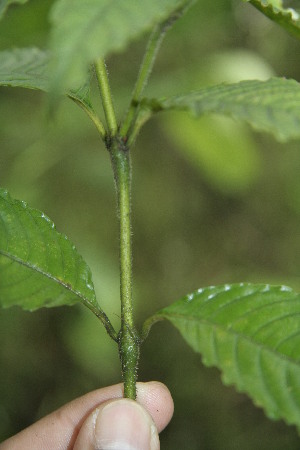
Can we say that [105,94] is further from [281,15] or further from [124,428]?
[124,428]

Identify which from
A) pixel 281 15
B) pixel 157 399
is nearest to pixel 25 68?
pixel 281 15

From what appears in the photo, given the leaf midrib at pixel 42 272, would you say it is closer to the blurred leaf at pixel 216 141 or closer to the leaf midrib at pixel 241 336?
the leaf midrib at pixel 241 336

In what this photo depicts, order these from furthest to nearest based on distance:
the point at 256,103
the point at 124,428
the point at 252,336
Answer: the point at 124,428
the point at 252,336
the point at 256,103

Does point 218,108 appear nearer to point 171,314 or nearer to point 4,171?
point 171,314

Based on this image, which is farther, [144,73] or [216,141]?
[216,141]

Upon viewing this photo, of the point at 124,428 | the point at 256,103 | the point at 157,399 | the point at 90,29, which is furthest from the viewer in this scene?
the point at 157,399

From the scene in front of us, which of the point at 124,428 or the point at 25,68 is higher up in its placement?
the point at 25,68

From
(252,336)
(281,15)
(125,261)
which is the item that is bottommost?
(252,336)

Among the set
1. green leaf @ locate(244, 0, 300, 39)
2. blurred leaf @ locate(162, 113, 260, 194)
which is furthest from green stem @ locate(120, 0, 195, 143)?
blurred leaf @ locate(162, 113, 260, 194)
